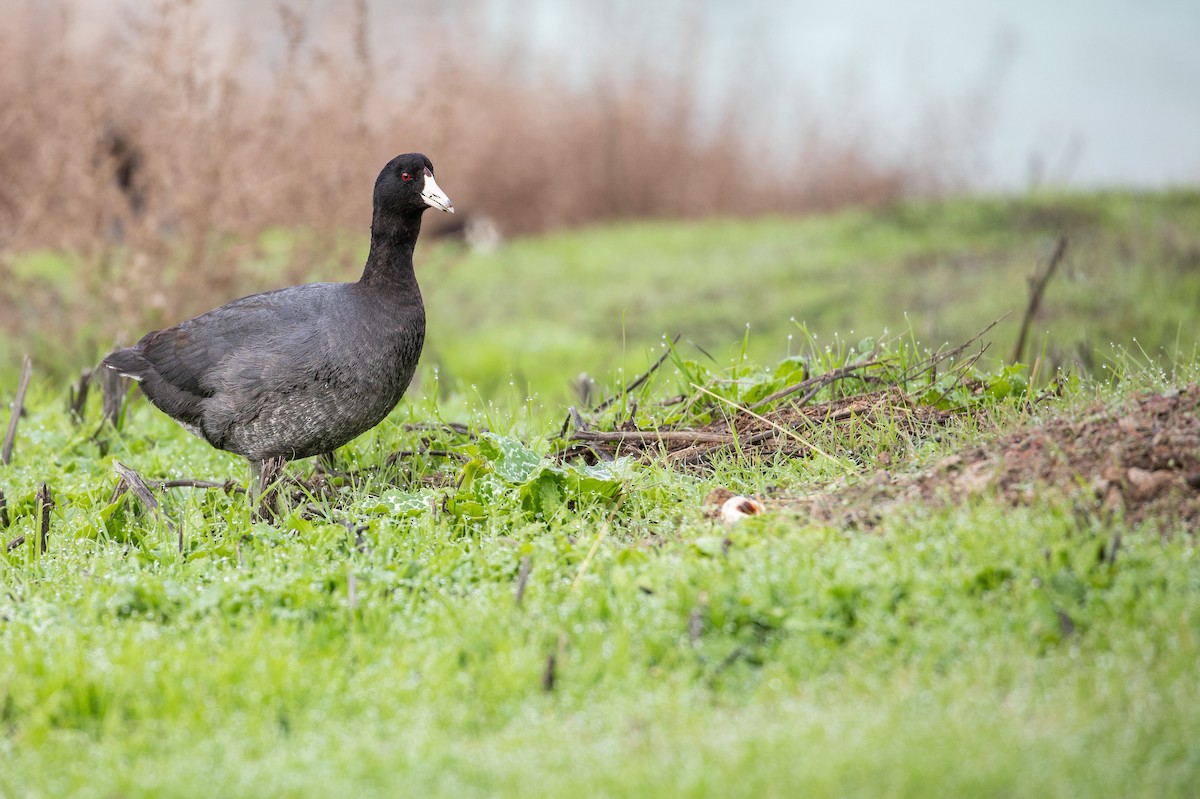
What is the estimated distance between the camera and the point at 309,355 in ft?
14.8

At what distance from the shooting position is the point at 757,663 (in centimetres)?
315

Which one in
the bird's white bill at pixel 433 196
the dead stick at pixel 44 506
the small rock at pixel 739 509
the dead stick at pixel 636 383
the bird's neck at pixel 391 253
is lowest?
the dead stick at pixel 44 506

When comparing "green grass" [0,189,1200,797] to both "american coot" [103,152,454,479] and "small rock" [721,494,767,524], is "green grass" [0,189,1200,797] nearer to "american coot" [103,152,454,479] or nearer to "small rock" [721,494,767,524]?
"small rock" [721,494,767,524]

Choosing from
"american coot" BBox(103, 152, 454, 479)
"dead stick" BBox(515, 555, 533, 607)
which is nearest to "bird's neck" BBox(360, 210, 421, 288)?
"american coot" BBox(103, 152, 454, 479)

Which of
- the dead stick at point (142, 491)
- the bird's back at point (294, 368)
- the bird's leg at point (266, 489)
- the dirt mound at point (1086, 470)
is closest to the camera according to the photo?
the dirt mound at point (1086, 470)

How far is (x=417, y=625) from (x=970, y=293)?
783 centimetres

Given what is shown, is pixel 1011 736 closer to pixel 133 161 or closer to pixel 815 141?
pixel 133 161

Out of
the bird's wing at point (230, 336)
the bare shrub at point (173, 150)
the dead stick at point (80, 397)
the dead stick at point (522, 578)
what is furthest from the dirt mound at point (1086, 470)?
the bare shrub at point (173, 150)

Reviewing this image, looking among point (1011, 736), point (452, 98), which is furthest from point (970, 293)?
Answer: point (1011, 736)

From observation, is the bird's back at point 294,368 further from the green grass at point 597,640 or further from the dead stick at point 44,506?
the dead stick at point 44,506

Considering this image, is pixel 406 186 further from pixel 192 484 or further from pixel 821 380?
pixel 821 380

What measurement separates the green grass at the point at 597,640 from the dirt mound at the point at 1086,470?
9 centimetres

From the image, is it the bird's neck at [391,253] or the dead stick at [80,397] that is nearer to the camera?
the bird's neck at [391,253]

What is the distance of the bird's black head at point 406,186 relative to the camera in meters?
4.75
